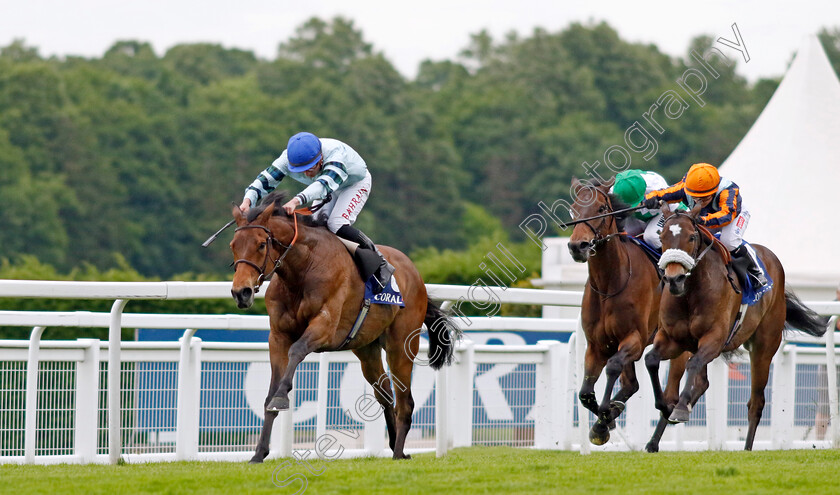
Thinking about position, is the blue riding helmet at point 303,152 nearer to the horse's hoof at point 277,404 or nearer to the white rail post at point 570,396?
the horse's hoof at point 277,404

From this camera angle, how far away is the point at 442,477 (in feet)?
17.6

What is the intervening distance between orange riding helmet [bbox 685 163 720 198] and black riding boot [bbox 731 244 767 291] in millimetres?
550

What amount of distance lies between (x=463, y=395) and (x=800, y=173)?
1136 centimetres

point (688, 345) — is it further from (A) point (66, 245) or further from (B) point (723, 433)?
(A) point (66, 245)

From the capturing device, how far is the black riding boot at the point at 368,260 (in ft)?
22.4

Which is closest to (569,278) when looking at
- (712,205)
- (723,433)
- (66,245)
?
(723,433)

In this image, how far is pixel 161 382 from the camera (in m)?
7.40

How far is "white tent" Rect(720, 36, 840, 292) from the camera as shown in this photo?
17.7m

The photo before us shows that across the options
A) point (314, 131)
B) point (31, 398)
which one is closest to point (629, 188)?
point (31, 398)

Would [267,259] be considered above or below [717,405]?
above

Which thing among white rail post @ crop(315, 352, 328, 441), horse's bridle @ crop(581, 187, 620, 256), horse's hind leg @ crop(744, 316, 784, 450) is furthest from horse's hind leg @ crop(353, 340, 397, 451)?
horse's hind leg @ crop(744, 316, 784, 450)

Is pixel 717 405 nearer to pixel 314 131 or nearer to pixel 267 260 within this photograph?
pixel 267 260

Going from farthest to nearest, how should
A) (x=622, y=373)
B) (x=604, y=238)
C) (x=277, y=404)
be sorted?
(x=622, y=373) → (x=604, y=238) → (x=277, y=404)

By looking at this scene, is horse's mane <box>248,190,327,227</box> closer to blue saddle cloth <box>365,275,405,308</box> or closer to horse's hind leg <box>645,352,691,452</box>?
blue saddle cloth <box>365,275,405,308</box>
